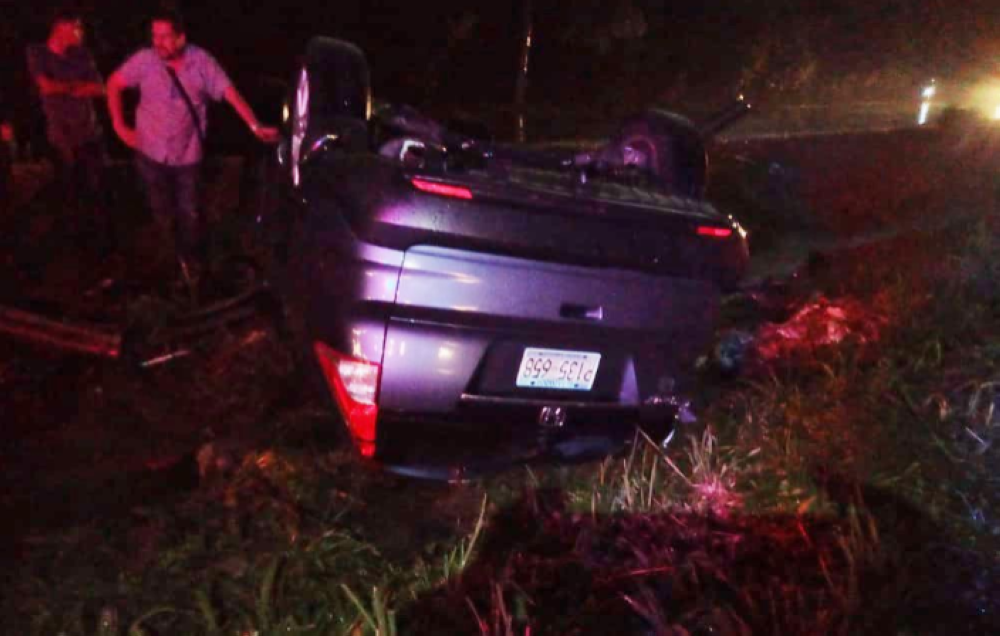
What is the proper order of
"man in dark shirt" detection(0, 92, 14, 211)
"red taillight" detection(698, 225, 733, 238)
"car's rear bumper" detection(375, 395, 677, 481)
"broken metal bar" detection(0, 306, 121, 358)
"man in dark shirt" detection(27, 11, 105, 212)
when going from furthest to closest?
"man in dark shirt" detection(0, 92, 14, 211), "man in dark shirt" detection(27, 11, 105, 212), "broken metal bar" detection(0, 306, 121, 358), "red taillight" detection(698, 225, 733, 238), "car's rear bumper" detection(375, 395, 677, 481)

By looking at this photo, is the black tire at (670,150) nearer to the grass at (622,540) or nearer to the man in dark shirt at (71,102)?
the grass at (622,540)

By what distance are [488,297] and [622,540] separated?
1.01 metres

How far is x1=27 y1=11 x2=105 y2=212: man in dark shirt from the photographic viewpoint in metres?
6.20

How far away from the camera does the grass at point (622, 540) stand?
2971mm

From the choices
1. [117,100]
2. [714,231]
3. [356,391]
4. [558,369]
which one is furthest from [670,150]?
[117,100]

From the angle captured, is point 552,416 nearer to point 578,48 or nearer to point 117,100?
point 117,100

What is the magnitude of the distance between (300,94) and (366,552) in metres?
2.20

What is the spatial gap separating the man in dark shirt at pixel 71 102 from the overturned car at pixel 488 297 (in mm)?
3074

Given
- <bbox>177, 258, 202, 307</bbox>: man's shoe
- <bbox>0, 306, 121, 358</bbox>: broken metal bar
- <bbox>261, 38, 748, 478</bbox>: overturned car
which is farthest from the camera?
<bbox>177, 258, 202, 307</bbox>: man's shoe

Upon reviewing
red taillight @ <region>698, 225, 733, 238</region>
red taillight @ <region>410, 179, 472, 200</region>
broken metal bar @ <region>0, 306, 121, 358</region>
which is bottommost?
broken metal bar @ <region>0, 306, 121, 358</region>

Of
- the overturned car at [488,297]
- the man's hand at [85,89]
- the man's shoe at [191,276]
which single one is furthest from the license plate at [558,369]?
the man's hand at [85,89]

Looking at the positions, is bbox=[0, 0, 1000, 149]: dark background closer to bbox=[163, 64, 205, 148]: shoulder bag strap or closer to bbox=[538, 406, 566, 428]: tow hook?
bbox=[163, 64, 205, 148]: shoulder bag strap

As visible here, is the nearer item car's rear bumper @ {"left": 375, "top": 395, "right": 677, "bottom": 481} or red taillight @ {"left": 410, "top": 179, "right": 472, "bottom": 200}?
red taillight @ {"left": 410, "top": 179, "right": 472, "bottom": 200}

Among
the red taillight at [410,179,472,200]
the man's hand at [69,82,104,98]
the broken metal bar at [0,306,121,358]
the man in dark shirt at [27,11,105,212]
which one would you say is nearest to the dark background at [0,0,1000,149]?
the man in dark shirt at [27,11,105,212]
